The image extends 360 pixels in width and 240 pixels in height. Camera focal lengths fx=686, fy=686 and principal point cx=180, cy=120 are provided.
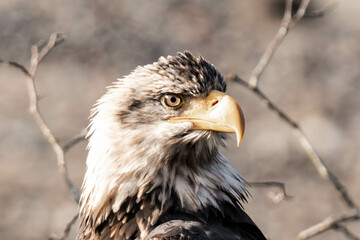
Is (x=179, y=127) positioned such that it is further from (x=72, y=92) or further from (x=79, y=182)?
(x=72, y=92)

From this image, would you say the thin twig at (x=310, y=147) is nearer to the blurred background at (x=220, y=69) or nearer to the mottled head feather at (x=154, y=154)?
the mottled head feather at (x=154, y=154)

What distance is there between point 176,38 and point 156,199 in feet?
24.5

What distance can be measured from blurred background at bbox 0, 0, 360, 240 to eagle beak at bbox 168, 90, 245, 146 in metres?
4.74

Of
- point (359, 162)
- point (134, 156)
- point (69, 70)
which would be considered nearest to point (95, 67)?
point (69, 70)

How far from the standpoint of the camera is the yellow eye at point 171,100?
3779 mm

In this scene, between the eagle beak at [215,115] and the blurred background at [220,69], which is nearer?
the eagle beak at [215,115]

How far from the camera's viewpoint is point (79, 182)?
29.6ft

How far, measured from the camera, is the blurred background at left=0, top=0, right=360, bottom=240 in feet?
29.6

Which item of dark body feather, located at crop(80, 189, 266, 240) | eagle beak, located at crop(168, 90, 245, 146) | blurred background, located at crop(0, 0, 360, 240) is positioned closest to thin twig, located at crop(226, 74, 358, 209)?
eagle beak, located at crop(168, 90, 245, 146)

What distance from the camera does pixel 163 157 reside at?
3.78 m

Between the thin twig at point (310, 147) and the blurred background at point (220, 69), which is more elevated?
the thin twig at point (310, 147)

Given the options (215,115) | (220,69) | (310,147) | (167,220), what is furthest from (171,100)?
(220,69)

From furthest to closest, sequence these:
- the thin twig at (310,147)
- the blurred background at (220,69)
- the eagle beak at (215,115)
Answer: the blurred background at (220,69), the thin twig at (310,147), the eagle beak at (215,115)

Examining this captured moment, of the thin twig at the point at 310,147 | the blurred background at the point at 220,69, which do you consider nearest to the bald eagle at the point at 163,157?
the thin twig at the point at 310,147
